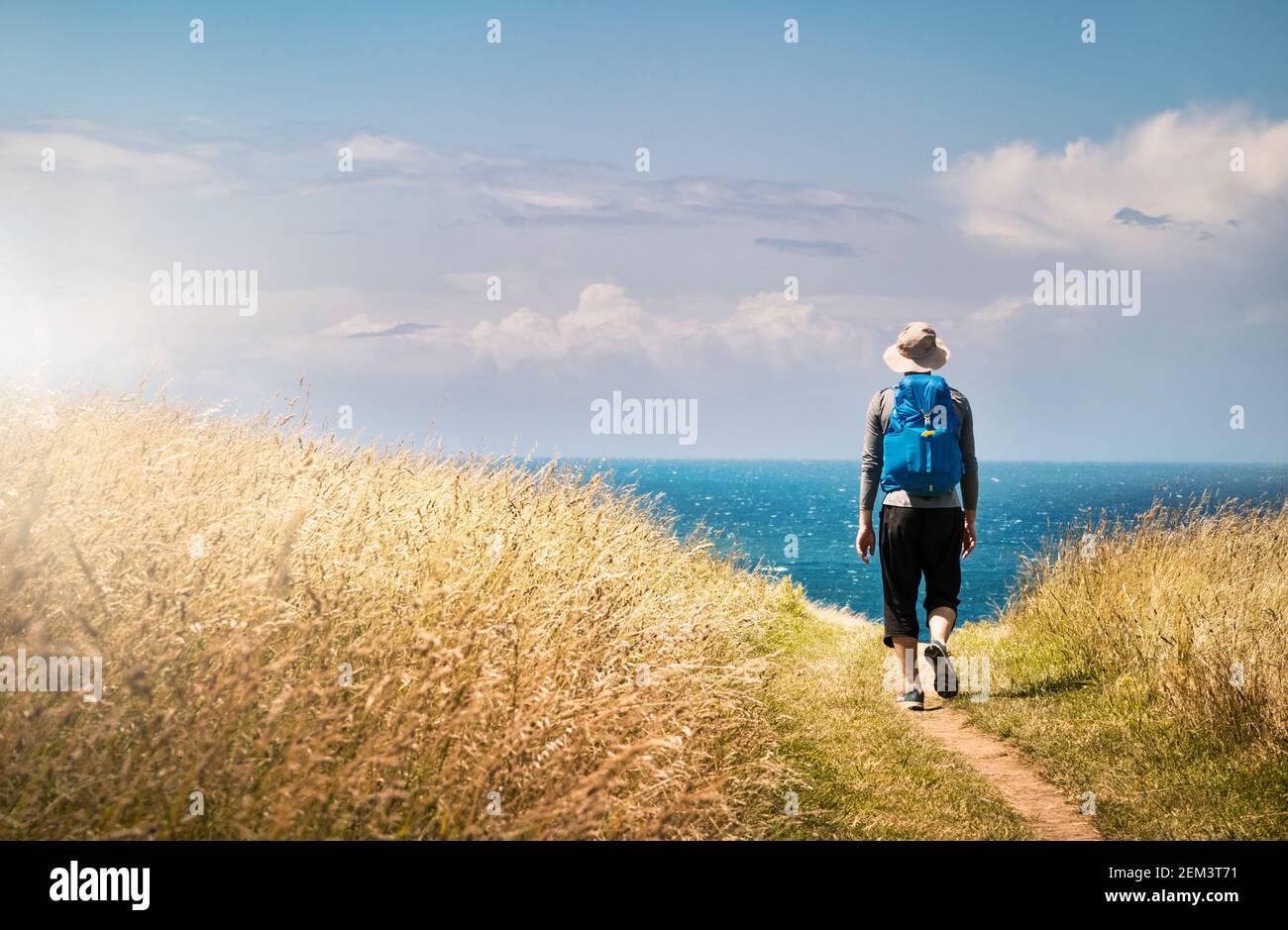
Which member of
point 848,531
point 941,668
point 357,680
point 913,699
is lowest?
point 848,531

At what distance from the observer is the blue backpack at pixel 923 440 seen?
7844 mm

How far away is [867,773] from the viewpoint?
707 centimetres

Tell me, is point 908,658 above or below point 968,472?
below

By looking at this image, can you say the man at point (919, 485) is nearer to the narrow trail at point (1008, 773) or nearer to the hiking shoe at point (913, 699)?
the hiking shoe at point (913, 699)

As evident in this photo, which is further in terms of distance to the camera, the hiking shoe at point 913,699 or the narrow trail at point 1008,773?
the hiking shoe at point 913,699

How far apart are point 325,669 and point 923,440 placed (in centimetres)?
509

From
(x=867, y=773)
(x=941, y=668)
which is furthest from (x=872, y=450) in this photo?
(x=867, y=773)

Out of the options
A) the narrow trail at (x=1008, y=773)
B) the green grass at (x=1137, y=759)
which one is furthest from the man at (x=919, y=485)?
the green grass at (x=1137, y=759)

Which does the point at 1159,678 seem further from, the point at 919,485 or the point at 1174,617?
the point at 919,485

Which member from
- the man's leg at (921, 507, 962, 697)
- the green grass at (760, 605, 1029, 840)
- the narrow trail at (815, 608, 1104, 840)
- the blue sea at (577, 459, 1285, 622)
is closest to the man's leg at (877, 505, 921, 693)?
the man's leg at (921, 507, 962, 697)

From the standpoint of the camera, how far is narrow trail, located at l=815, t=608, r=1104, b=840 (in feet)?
20.3

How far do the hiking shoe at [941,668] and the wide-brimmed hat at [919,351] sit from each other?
7.73ft
